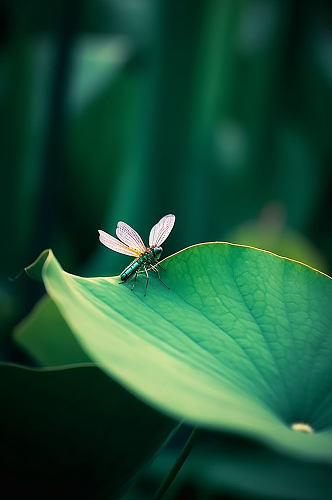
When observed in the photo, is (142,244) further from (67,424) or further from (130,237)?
(67,424)

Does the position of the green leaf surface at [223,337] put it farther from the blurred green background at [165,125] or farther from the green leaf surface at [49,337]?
the blurred green background at [165,125]

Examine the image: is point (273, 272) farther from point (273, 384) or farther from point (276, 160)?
point (276, 160)

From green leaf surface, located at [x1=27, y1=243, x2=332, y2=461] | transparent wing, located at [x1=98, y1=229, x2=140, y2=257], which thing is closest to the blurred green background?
transparent wing, located at [x1=98, y1=229, x2=140, y2=257]

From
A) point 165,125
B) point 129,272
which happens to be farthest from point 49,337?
point 165,125

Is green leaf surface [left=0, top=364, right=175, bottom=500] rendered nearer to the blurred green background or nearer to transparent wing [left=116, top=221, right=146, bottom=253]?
transparent wing [left=116, top=221, right=146, bottom=253]

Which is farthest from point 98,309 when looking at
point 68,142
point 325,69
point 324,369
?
point 325,69

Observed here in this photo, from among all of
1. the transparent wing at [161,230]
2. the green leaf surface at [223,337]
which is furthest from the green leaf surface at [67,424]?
the transparent wing at [161,230]
